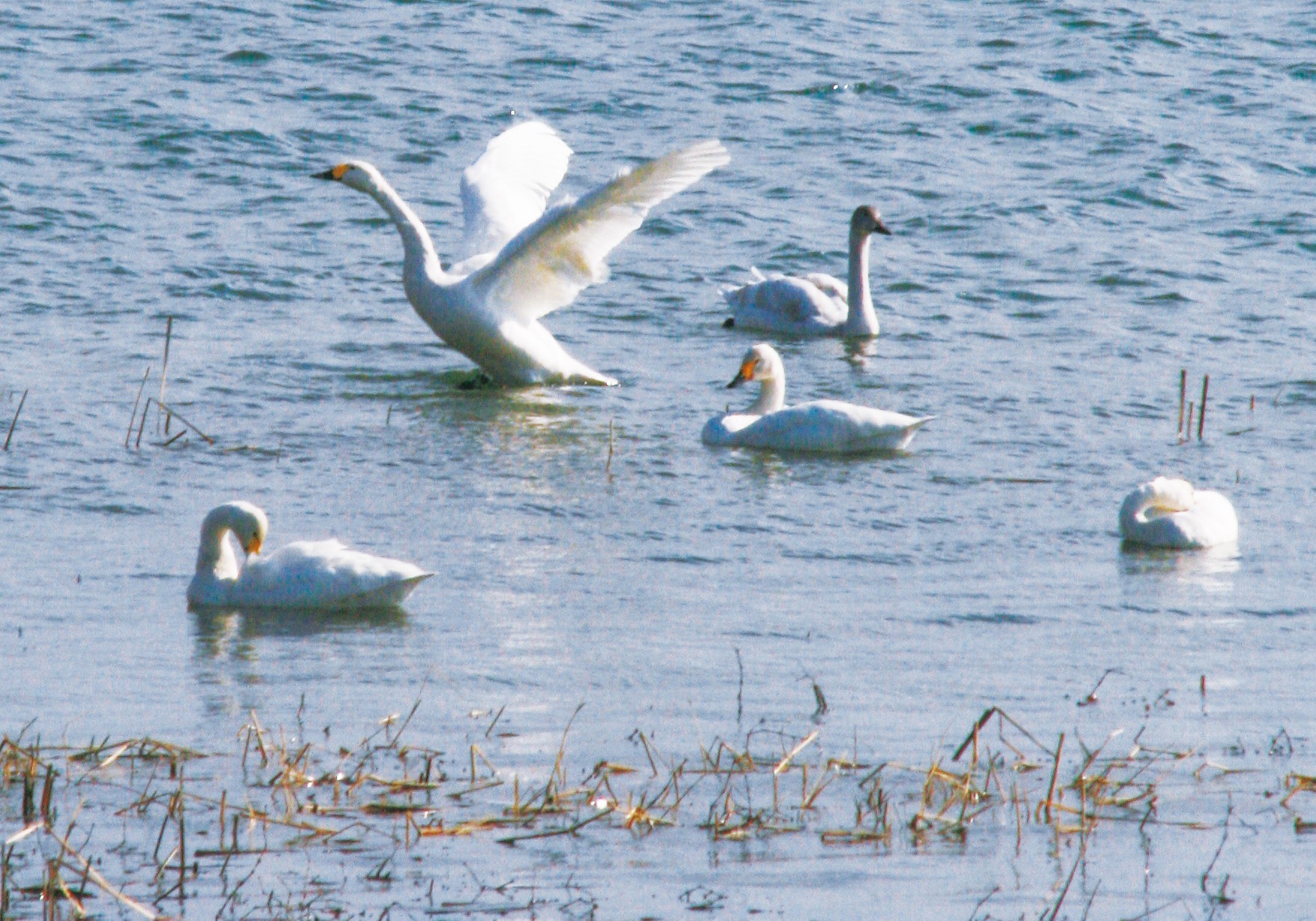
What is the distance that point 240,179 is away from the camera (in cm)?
1678

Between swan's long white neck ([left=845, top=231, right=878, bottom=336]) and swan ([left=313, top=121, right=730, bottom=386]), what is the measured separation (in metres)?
2.25

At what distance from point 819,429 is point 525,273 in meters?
2.53

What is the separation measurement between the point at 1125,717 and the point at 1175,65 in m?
16.3

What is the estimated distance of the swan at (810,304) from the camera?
1378 centimetres

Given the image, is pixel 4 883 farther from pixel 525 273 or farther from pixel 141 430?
pixel 525 273

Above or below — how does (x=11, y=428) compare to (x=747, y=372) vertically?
below

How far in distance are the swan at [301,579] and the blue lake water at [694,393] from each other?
0.38 feet

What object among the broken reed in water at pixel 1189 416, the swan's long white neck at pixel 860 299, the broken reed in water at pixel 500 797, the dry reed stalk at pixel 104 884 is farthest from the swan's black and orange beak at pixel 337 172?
the dry reed stalk at pixel 104 884

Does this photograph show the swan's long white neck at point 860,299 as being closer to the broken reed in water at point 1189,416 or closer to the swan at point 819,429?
the broken reed in water at point 1189,416

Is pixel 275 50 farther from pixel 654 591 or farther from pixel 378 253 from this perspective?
pixel 654 591

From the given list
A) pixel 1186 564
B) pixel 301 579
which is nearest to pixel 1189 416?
pixel 1186 564

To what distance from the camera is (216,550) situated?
23.7 ft

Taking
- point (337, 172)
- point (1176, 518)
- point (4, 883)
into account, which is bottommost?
point (4, 883)

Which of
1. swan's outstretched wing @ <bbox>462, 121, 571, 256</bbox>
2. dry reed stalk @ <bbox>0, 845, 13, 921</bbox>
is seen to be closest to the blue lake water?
dry reed stalk @ <bbox>0, 845, 13, 921</bbox>
